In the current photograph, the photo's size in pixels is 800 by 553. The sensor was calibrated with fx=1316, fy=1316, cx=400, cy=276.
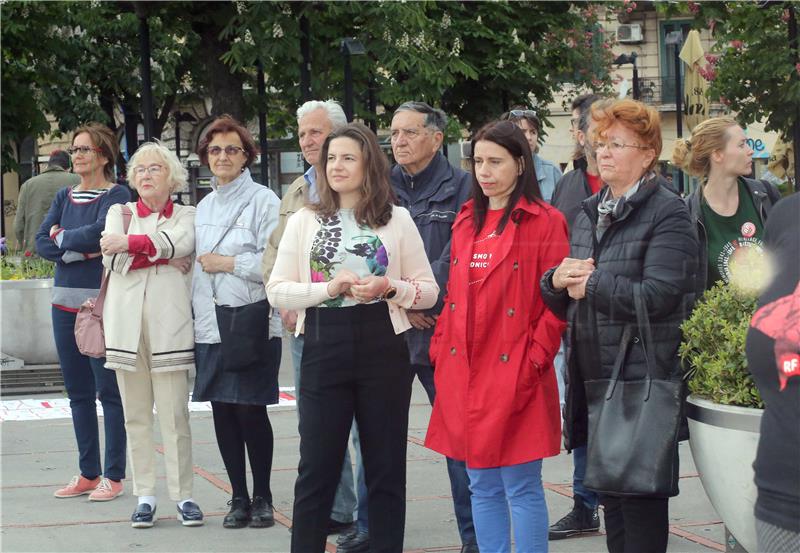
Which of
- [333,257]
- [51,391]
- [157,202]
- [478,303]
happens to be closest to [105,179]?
[157,202]

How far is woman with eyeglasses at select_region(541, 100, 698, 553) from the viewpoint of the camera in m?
4.57

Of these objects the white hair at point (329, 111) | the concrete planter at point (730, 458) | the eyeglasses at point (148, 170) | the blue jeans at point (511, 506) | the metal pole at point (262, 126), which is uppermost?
the metal pole at point (262, 126)

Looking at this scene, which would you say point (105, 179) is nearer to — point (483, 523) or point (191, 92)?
point (483, 523)

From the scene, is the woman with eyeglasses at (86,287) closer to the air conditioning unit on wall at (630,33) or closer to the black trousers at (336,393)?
the black trousers at (336,393)

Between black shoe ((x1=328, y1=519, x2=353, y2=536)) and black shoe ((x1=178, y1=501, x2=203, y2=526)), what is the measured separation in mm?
695

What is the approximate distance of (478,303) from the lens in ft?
16.6

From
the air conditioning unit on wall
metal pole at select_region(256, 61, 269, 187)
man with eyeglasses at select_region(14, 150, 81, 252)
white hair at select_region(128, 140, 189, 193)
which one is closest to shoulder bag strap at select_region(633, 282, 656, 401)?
white hair at select_region(128, 140, 189, 193)

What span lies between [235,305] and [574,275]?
2.36 metres

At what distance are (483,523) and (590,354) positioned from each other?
2.69 ft

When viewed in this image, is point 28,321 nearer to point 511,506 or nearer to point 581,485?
point 581,485

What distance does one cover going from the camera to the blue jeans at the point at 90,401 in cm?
734

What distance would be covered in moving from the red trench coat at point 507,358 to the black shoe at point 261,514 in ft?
5.66

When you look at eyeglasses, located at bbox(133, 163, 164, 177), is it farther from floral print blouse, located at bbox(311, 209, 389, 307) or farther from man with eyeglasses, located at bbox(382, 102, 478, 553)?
floral print blouse, located at bbox(311, 209, 389, 307)

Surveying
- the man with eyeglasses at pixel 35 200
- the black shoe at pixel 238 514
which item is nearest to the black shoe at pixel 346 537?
the black shoe at pixel 238 514
